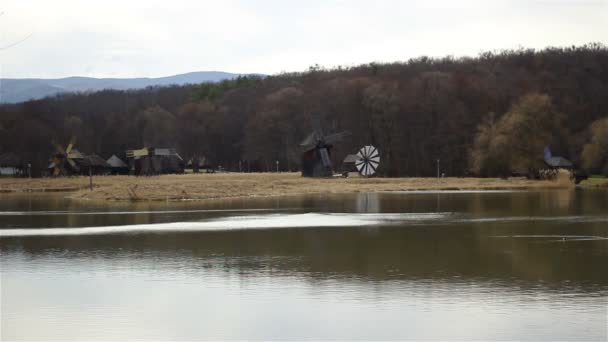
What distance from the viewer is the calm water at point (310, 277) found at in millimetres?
17359

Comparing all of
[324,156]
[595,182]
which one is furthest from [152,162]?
[595,182]

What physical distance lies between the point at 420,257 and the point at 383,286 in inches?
214

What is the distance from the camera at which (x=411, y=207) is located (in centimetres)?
4962

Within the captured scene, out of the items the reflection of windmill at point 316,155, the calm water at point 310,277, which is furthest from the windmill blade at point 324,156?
the calm water at point 310,277

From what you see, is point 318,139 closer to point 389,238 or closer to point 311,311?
point 389,238

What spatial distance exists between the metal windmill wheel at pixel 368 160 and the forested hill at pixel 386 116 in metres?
4.33

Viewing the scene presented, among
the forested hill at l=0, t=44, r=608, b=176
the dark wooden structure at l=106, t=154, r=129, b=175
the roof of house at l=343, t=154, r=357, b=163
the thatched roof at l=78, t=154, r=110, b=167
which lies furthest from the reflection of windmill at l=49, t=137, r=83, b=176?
the roof of house at l=343, t=154, r=357, b=163

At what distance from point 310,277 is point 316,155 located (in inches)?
2578

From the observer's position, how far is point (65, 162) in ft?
360

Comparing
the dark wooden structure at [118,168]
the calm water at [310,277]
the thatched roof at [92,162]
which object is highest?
the thatched roof at [92,162]

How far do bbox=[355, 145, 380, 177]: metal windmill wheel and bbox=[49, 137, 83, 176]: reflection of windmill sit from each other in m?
36.1

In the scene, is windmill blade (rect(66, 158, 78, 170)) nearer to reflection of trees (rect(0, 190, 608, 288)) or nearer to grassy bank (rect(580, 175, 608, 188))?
grassy bank (rect(580, 175, 608, 188))

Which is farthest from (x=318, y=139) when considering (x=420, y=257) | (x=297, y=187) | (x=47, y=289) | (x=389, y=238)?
(x=47, y=289)

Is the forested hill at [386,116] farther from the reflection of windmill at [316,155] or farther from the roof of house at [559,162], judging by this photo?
the reflection of windmill at [316,155]
